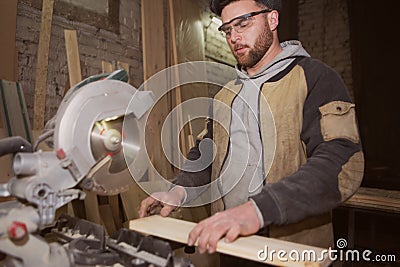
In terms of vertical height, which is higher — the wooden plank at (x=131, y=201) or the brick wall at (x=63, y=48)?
the brick wall at (x=63, y=48)

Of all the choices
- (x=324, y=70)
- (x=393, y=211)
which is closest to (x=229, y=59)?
(x=393, y=211)

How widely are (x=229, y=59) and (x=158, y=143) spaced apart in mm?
2094

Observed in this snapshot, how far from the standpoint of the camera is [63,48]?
2678mm

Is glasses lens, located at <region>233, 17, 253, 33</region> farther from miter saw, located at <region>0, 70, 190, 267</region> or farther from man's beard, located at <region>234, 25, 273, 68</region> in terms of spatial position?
miter saw, located at <region>0, 70, 190, 267</region>

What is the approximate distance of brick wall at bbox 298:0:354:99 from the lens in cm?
473

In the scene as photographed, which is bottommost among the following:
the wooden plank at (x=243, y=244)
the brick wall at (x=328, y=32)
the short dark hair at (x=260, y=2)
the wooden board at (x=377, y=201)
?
the wooden board at (x=377, y=201)

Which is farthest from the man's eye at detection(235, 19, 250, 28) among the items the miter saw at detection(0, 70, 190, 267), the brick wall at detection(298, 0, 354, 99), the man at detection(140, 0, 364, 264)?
the brick wall at detection(298, 0, 354, 99)

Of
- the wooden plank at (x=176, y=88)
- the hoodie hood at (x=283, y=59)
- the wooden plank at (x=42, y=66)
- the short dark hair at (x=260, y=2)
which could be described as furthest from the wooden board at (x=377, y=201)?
the wooden plank at (x=42, y=66)

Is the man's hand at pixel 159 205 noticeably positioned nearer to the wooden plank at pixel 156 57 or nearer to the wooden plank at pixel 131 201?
the wooden plank at pixel 131 201

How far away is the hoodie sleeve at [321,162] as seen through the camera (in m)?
0.98

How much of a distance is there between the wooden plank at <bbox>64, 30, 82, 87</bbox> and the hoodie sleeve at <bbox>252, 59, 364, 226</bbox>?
1.76m

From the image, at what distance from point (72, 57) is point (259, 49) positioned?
5.32 feet

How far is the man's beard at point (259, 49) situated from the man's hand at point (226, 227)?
2.35 ft

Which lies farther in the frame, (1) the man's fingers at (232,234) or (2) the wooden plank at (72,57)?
(2) the wooden plank at (72,57)
